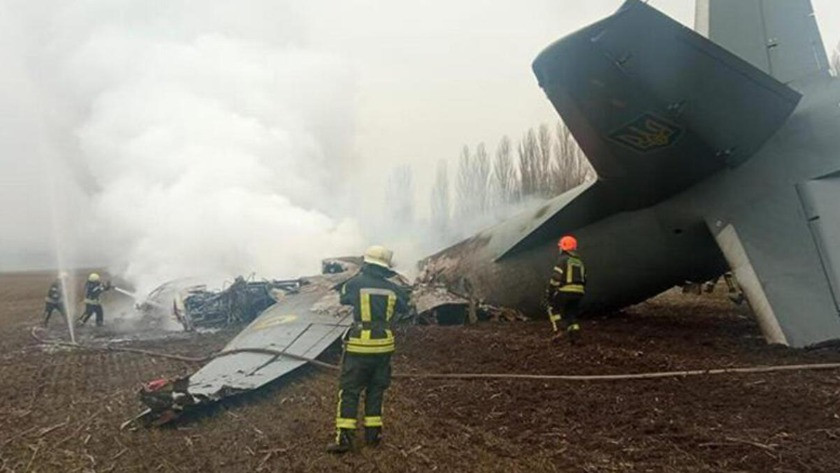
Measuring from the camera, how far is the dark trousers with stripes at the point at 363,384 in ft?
17.3

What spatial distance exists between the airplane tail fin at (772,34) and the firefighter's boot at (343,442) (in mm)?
8248

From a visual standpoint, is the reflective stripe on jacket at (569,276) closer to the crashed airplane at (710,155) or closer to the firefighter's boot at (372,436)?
the crashed airplane at (710,155)

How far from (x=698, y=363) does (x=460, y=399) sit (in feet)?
9.06

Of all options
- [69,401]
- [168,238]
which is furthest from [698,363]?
[168,238]

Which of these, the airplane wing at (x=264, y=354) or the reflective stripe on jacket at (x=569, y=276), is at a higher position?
the reflective stripe on jacket at (x=569, y=276)

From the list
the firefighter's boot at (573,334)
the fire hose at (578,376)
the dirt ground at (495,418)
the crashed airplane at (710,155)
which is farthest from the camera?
the firefighter's boot at (573,334)

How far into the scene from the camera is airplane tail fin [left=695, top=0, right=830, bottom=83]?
9.76 meters

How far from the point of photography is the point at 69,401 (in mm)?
7211

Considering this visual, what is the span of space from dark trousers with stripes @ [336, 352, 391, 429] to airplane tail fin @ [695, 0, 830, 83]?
25.4 ft

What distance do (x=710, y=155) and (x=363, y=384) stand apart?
227 inches

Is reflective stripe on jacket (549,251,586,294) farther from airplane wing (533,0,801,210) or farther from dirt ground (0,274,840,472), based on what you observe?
airplane wing (533,0,801,210)

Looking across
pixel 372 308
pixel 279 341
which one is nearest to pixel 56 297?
pixel 279 341

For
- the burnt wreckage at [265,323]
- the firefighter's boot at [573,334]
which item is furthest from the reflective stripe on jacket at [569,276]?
the burnt wreckage at [265,323]

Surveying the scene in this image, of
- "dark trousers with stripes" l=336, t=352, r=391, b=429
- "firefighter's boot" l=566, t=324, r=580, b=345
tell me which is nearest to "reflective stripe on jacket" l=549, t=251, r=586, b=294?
"firefighter's boot" l=566, t=324, r=580, b=345
